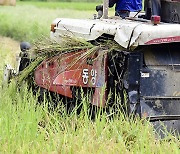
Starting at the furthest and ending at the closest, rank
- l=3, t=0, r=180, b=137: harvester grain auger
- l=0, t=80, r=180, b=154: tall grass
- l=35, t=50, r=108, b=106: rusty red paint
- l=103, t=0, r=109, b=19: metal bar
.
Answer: l=103, t=0, r=109, b=19: metal bar → l=35, t=50, r=108, b=106: rusty red paint → l=3, t=0, r=180, b=137: harvester grain auger → l=0, t=80, r=180, b=154: tall grass

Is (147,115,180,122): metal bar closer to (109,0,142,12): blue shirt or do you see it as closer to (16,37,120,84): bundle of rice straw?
(16,37,120,84): bundle of rice straw

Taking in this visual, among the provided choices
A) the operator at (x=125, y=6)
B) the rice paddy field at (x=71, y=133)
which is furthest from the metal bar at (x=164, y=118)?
the operator at (x=125, y=6)

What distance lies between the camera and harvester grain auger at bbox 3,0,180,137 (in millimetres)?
6703

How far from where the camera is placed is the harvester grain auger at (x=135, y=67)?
6.70 meters

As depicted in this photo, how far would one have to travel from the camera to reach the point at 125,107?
6832 mm

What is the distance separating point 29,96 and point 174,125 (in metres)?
1.72

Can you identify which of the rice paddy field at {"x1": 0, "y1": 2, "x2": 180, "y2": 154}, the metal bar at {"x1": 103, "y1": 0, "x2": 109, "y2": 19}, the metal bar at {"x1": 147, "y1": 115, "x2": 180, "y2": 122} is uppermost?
the metal bar at {"x1": 103, "y1": 0, "x2": 109, "y2": 19}

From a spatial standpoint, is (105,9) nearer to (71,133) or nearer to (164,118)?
(164,118)

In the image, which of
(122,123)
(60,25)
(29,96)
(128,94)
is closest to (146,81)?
(128,94)

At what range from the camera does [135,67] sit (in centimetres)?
Result: 679

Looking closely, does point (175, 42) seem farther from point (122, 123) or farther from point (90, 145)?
point (90, 145)

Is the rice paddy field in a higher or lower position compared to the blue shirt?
lower

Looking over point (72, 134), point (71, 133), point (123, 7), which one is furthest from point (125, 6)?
point (72, 134)

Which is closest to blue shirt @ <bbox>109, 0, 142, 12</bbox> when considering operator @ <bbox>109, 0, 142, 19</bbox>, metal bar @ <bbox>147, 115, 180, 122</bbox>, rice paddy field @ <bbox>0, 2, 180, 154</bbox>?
operator @ <bbox>109, 0, 142, 19</bbox>
